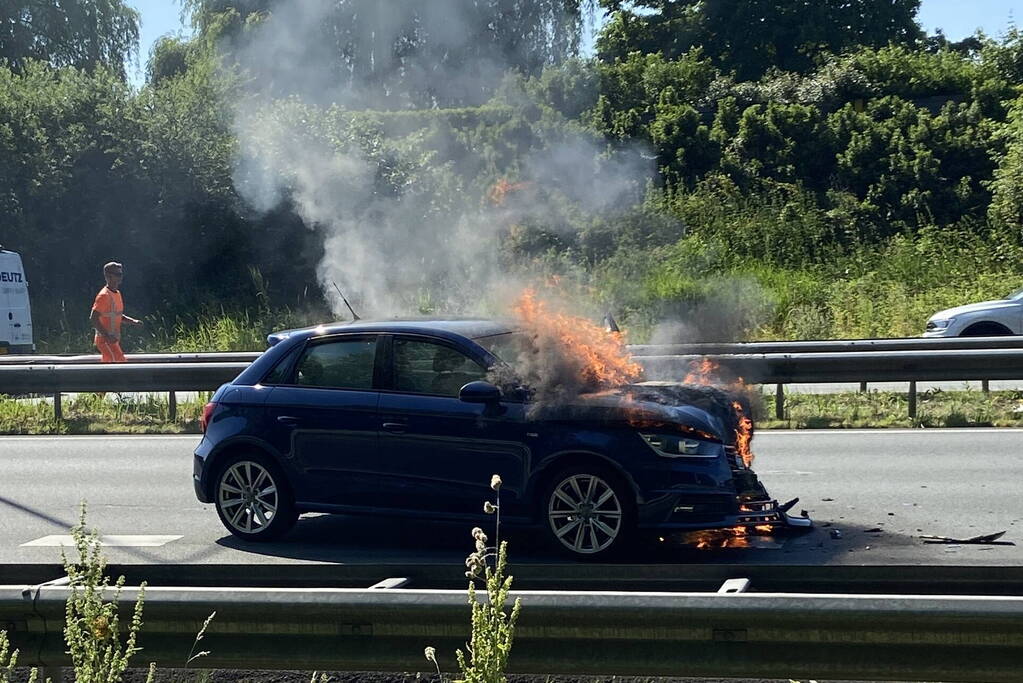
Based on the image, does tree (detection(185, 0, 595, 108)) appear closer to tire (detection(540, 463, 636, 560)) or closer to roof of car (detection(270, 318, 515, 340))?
roof of car (detection(270, 318, 515, 340))

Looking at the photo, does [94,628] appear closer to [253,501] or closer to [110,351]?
[253,501]

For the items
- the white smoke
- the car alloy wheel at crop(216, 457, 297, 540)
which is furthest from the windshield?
the white smoke

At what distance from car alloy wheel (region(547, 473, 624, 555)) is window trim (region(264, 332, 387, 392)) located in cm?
147

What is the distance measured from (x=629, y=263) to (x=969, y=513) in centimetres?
1772

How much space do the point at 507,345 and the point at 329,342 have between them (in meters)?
1.26

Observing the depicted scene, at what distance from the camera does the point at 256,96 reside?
1383 inches

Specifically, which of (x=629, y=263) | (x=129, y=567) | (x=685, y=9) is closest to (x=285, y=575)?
(x=129, y=567)

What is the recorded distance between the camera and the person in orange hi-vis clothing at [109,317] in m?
17.2

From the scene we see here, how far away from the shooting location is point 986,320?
847 inches

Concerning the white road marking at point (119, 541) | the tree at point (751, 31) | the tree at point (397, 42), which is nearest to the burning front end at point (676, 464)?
the white road marking at point (119, 541)

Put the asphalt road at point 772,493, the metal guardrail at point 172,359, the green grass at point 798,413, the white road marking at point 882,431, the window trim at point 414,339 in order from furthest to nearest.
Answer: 1. the metal guardrail at point 172,359
2. the green grass at point 798,413
3. the white road marking at point 882,431
4. the window trim at point 414,339
5. the asphalt road at point 772,493

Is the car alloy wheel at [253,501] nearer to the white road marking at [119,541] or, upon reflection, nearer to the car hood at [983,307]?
the white road marking at [119,541]

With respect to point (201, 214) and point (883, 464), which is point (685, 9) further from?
point (883, 464)

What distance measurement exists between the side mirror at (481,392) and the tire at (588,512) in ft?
1.96
